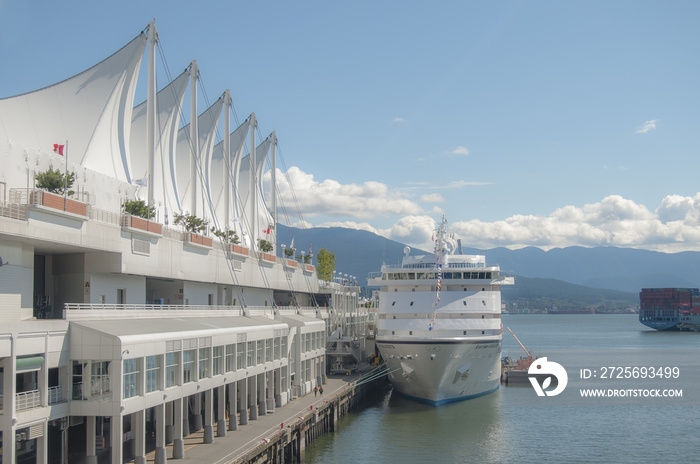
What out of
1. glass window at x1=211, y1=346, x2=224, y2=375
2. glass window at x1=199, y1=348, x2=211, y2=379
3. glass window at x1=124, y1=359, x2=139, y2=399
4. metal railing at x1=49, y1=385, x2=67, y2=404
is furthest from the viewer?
glass window at x1=211, y1=346, x2=224, y2=375

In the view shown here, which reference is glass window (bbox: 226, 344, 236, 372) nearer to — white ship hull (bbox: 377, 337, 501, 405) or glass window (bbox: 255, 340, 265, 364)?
glass window (bbox: 255, 340, 265, 364)

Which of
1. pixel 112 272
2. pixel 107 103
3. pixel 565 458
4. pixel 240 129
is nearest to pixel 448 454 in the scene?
pixel 565 458

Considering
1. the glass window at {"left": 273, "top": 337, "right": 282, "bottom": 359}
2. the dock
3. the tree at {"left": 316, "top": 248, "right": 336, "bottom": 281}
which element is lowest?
the dock

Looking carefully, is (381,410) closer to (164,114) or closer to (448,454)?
(448,454)

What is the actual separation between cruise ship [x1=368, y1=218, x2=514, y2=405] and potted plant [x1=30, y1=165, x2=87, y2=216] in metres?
28.5

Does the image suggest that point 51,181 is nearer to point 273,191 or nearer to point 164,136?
point 164,136

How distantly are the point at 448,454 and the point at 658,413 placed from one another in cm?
2239

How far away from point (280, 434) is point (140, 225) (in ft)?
42.3

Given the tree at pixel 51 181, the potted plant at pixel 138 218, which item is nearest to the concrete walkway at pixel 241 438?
the potted plant at pixel 138 218

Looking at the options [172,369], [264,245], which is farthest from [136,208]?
[264,245]

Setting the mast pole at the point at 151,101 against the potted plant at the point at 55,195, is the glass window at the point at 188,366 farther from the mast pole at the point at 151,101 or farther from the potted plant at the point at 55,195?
the mast pole at the point at 151,101

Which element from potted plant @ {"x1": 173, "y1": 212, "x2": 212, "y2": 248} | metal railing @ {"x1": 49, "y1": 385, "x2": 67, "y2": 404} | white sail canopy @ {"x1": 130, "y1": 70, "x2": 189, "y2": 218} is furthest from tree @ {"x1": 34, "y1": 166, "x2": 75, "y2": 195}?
white sail canopy @ {"x1": 130, "y1": 70, "x2": 189, "y2": 218}

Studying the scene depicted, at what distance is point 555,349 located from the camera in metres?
122

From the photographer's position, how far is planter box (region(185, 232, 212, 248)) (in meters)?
42.5
